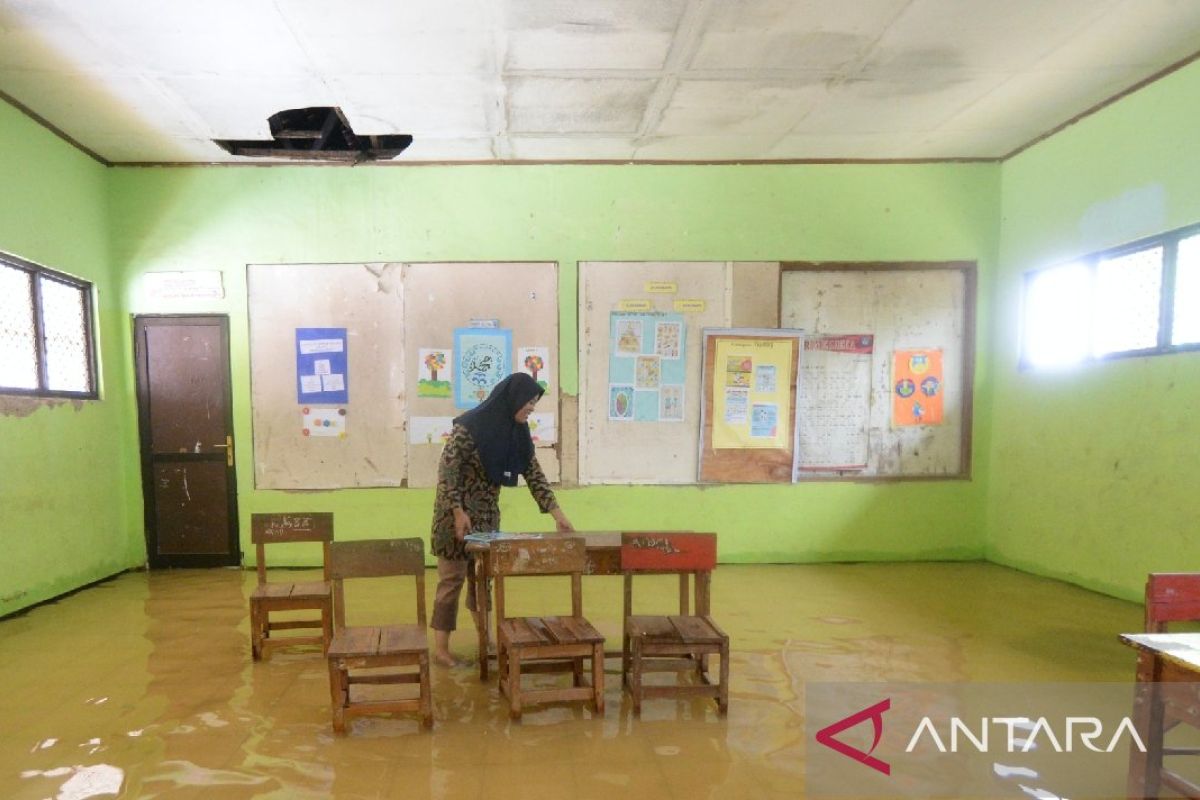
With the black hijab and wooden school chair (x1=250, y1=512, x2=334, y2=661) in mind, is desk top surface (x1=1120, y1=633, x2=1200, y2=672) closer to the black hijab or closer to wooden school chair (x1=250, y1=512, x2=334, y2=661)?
the black hijab

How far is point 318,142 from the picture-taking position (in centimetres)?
492

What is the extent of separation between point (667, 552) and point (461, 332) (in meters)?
3.12

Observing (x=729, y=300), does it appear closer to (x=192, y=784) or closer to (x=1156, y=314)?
(x=1156, y=314)

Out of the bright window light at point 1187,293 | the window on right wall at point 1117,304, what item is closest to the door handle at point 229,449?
the window on right wall at point 1117,304

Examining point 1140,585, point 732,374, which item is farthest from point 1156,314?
point 732,374

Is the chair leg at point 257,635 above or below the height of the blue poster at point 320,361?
below

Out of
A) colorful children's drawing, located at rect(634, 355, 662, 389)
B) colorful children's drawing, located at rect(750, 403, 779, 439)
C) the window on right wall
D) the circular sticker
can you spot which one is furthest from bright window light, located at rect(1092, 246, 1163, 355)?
the circular sticker

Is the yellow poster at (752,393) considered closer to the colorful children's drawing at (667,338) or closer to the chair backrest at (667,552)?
the colorful children's drawing at (667,338)

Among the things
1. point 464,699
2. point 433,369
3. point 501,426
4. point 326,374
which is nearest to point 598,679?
point 464,699

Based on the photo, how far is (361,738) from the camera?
2580mm

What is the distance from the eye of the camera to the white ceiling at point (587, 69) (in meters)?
3.34

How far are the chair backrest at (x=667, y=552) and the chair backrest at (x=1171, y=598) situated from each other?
1.46m

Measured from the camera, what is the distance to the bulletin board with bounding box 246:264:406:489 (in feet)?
17.3

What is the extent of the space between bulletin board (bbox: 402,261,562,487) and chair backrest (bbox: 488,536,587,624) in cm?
264
